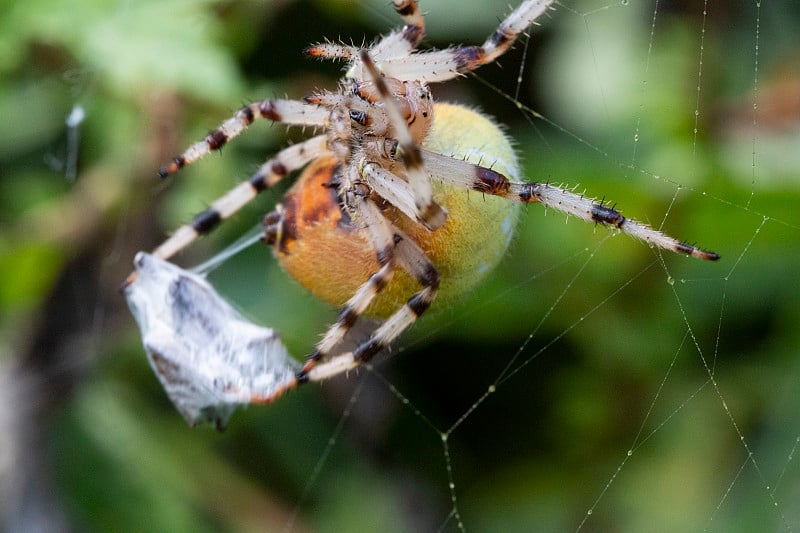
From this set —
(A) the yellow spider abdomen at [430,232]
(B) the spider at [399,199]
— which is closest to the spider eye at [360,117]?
(B) the spider at [399,199]

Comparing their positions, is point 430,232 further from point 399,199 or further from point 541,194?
point 541,194

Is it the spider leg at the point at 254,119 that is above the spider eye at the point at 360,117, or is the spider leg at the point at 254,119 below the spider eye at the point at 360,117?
below

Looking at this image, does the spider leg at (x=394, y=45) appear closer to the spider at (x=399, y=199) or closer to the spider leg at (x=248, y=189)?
the spider at (x=399, y=199)

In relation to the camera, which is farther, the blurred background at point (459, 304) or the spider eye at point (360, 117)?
the blurred background at point (459, 304)

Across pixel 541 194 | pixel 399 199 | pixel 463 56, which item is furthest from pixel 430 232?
pixel 463 56

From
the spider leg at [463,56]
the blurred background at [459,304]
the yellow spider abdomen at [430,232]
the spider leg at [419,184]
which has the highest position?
the spider leg at [463,56]

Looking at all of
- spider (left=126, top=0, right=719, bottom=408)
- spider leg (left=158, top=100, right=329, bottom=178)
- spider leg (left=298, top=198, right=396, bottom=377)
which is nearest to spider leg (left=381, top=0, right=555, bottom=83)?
spider (left=126, top=0, right=719, bottom=408)

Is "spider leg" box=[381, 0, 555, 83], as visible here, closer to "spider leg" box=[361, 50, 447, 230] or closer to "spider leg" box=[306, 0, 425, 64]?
"spider leg" box=[306, 0, 425, 64]

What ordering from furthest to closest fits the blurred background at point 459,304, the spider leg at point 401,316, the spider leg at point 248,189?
the blurred background at point 459,304 < the spider leg at point 248,189 < the spider leg at point 401,316
